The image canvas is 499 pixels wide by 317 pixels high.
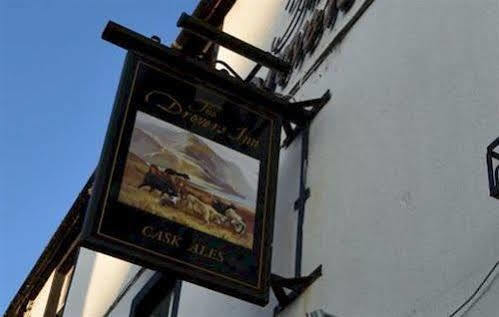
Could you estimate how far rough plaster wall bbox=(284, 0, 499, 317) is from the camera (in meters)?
4.50

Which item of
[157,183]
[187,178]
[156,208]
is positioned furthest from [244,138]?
[156,208]

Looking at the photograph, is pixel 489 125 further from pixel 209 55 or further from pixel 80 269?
pixel 80 269

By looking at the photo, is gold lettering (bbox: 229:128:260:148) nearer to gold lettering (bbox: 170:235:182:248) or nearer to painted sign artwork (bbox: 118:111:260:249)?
painted sign artwork (bbox: 118:111:260:249)

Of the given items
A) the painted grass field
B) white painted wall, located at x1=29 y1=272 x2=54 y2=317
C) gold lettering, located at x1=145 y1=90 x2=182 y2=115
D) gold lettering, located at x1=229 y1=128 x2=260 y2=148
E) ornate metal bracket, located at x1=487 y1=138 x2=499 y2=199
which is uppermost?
white painted wall, located at x1=29 y1=272 x2=54 y2=317

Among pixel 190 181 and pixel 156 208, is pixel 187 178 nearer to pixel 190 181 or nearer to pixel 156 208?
pixel 190 181

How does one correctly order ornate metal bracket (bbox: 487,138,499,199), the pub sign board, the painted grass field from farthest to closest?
the painted grass field → the pub sign board → ornate metal bracket (bbox: 487,138,499,199)

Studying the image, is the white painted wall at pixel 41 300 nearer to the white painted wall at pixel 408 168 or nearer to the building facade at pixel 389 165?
the building facade at pixel 389 165

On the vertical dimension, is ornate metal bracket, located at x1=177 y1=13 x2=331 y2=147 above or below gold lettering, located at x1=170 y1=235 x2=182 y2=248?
above

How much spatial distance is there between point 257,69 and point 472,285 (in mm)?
4261

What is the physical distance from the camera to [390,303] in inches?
187

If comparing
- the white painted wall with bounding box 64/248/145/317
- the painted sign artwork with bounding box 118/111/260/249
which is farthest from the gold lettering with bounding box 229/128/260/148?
the white painted wall with bounding box 64/248/145/317

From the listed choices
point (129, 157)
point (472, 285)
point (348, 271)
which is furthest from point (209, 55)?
point (472, 285)

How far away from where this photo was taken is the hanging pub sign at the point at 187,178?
534 centimetres

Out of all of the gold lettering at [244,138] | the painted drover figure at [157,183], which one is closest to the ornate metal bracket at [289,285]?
the painted drover figure at [157,183]
